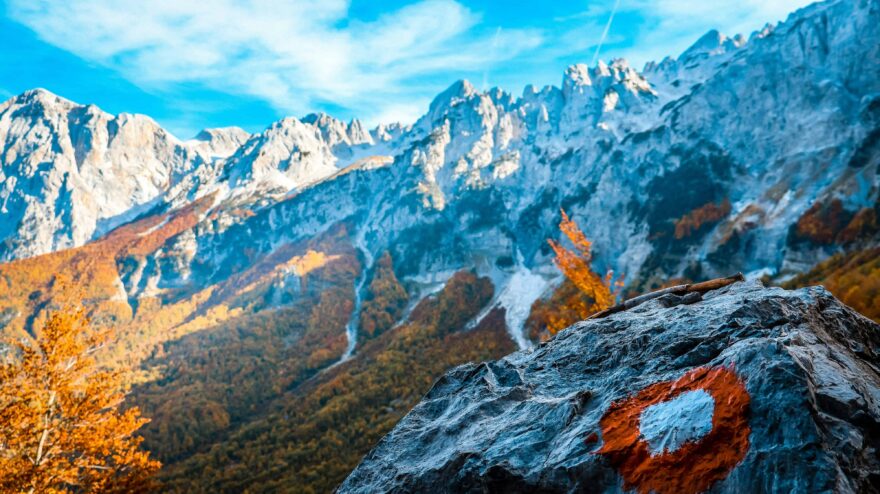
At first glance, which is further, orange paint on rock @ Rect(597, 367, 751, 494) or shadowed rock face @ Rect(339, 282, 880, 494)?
orange paint on rock @ Rect(597, 367, 751, 494)

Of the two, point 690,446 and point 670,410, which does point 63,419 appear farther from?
point 690,446

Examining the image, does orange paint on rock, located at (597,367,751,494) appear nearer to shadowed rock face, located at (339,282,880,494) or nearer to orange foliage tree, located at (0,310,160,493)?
shadowed rock face, located at (339,282,880,494)

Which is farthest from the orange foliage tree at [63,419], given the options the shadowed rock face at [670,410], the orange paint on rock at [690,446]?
the orange paint on rock at [690,446]

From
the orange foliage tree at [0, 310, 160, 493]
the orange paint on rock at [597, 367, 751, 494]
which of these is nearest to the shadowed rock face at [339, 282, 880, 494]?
the orange paint on rock at [597, 367, 751, 494]

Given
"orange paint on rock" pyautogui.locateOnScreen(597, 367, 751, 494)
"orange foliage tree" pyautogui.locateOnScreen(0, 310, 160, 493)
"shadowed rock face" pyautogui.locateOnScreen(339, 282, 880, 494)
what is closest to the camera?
"shadowed rock face" pyautogui.locateOnScreen(339, 282, 880, 494)

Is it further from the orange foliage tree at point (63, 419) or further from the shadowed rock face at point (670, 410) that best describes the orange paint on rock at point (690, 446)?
the orange foliage tree at point (63, 419)

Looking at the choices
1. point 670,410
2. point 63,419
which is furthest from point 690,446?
point 63,419
